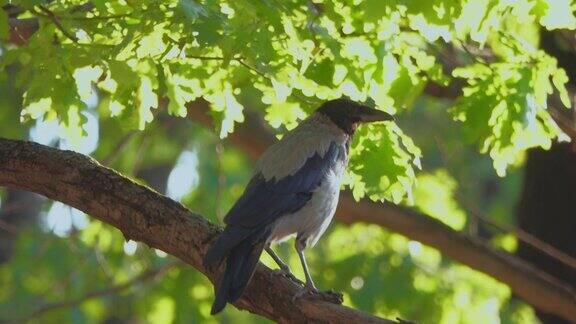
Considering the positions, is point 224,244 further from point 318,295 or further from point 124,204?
point 124,204

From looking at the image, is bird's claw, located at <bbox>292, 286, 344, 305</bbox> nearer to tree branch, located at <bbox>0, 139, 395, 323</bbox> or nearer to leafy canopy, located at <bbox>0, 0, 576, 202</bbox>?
tree branch, located at <bbox>0, 139, 395, 323</bbox>

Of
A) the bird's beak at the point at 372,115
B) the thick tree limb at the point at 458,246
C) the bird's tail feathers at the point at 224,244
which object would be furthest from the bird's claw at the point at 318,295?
the thick tree limb at the point at 458,246

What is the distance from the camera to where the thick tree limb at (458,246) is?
8711mm

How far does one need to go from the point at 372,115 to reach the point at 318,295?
54.1 inches

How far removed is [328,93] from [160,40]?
106 centimetres

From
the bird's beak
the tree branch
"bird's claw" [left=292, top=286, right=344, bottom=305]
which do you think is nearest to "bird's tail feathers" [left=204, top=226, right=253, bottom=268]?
the tree branch

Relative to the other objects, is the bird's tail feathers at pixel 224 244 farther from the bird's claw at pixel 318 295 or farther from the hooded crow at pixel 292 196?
the bird's claw at pixel 318 295

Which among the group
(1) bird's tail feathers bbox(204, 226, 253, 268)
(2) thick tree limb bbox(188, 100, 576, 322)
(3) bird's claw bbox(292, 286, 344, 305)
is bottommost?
(2) thick tree limb bbox(188, 100, 576, 322)

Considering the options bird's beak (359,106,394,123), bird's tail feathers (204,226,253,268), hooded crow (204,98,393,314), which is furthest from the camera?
bird's beak (359,106,394,123)

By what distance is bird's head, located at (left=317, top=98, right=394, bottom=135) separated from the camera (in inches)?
275

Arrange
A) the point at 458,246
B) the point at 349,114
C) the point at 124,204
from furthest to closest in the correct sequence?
1. the point at 458,246
2. the point at 349,114
3. the point at 124,204

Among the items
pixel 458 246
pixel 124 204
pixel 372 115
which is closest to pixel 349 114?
pixel 372 115

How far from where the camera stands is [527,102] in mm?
6746

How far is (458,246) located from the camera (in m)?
8.90
